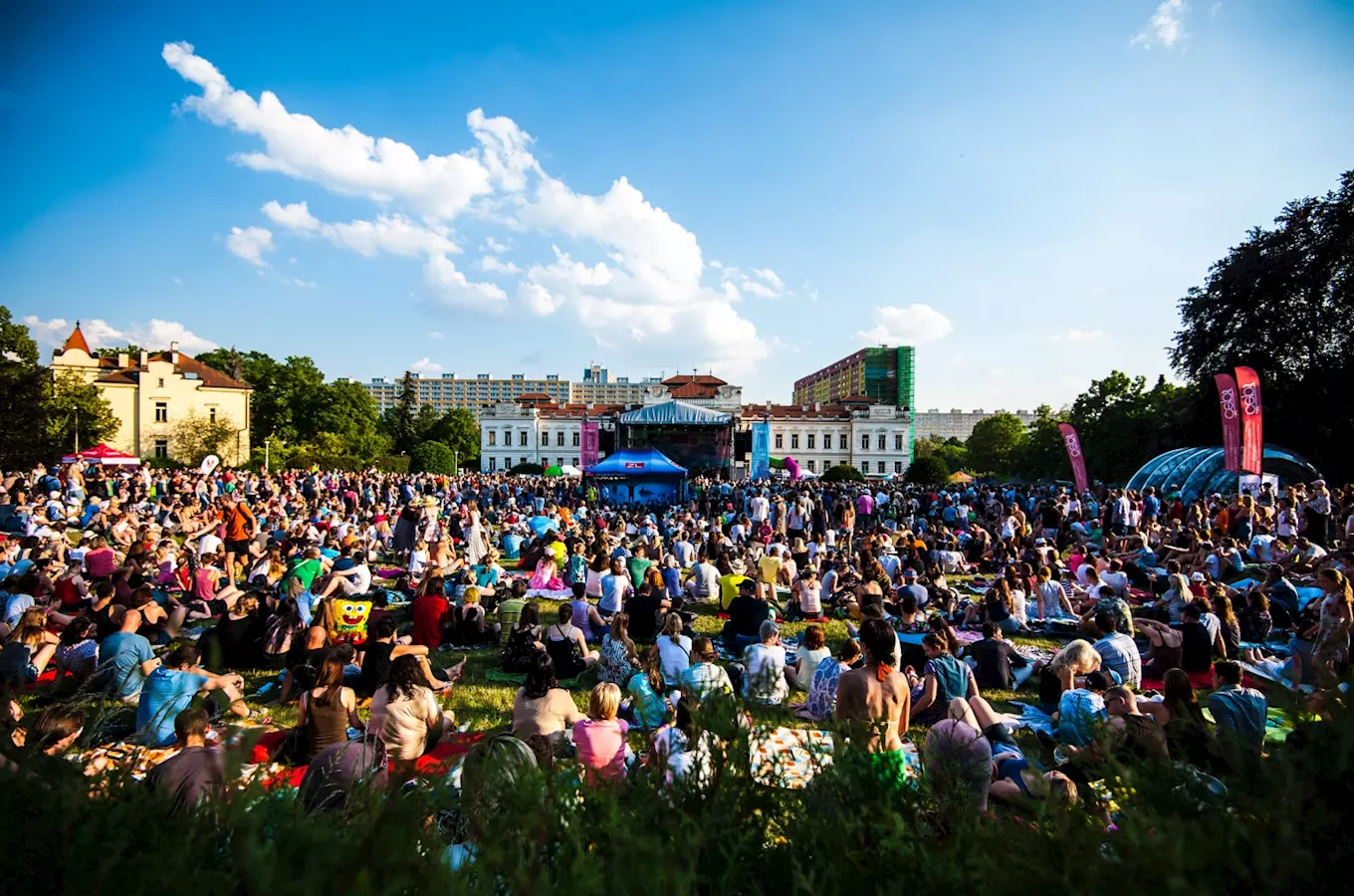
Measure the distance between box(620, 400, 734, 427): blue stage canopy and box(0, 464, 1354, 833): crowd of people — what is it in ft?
70.9

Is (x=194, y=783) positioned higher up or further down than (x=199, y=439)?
further down

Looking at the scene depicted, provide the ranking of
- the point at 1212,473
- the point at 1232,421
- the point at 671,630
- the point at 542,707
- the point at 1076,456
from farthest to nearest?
1. the point at 1076,456
2. the point at 1212,473
3. the point at 1232,421
4. the point at 671,630
5. the point at 542,707

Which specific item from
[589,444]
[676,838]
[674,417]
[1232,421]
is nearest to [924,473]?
[674,417]

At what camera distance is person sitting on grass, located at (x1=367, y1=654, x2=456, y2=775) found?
4.07 m

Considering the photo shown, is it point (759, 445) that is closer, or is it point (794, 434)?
point (759, 445)

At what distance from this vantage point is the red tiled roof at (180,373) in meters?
43.5

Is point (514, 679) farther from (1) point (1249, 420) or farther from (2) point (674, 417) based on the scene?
(2) point (674, 417)

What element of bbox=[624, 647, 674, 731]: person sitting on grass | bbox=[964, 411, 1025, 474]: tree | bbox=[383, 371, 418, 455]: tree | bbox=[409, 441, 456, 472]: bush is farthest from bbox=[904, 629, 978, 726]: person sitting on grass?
bbox=[383, 371, 418, 455]: tree

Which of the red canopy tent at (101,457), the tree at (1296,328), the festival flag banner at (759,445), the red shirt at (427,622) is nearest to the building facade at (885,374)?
the festival flag banner at (759,445)

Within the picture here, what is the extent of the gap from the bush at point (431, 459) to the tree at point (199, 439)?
13334mm

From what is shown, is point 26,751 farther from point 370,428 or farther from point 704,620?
point 370,428

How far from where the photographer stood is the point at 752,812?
2176 millimetres

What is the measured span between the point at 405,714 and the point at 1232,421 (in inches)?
807

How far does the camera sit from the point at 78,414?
34250 millimetres
